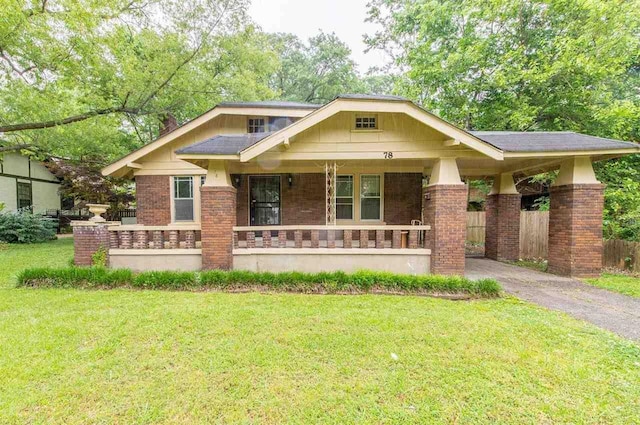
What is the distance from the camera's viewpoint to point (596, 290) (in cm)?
577

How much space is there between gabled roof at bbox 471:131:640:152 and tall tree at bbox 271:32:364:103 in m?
19.7

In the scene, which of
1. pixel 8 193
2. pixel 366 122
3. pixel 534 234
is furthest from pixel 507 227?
pixel 8 193

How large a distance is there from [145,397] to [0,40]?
13.1 meters

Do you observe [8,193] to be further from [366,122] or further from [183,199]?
[366,122]

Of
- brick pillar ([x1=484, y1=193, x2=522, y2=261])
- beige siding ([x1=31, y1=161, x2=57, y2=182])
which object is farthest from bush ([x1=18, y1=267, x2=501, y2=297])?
beige siding ([x1=31, y1=161, x2=57, y2=182])

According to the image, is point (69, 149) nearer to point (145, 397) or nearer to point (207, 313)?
point (207, 313)

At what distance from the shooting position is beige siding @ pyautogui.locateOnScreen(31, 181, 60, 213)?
706 inches

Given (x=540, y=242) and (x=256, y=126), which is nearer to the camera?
(x=256, y=126)

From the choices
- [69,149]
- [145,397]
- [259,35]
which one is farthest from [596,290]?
[69,149]

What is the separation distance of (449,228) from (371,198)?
125 inches

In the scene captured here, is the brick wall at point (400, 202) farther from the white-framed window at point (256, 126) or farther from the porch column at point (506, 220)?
the white-framed window at point (256, 126)

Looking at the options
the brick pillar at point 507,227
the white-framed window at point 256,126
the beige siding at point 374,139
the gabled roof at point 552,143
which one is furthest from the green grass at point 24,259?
the brick pillar at point 507,227

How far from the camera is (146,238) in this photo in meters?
6.78

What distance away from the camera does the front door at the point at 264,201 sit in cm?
907
